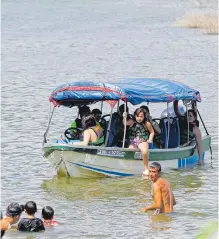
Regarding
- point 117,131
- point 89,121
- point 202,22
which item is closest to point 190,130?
point 117,131

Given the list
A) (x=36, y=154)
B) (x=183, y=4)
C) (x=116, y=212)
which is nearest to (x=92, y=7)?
(x=183, y=4)

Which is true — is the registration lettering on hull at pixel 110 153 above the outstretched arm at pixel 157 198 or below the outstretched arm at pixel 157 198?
above

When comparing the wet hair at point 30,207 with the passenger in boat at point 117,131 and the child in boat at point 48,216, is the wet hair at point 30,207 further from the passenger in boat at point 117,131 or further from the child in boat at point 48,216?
the passenger in boat at point 117,131

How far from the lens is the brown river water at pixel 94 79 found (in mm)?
15852

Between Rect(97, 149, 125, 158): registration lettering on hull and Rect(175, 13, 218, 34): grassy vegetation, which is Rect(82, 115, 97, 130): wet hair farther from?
Rect(175, 13, 218, 34): grassy vegetation

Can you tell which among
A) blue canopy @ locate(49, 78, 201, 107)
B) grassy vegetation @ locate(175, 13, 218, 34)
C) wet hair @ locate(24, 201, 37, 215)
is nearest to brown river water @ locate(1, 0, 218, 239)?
wet hair @ locate(24, 201, 37, 215)

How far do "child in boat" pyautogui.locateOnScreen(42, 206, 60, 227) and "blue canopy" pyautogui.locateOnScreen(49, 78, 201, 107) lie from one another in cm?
402

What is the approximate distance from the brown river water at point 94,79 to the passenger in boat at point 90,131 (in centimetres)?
92

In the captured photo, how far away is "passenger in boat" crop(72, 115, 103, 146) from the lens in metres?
17.7

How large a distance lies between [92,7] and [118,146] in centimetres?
5388

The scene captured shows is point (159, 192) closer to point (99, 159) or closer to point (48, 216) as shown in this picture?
point (48, 216)

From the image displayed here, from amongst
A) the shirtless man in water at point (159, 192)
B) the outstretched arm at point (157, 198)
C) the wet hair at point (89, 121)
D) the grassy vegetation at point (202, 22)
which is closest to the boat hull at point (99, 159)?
the wet hair at point (89, 121)

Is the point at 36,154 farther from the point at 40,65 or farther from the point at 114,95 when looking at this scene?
the point at 40,65

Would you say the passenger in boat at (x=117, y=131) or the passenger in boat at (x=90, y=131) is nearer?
the passenger in boat at (x=90, y=131)
